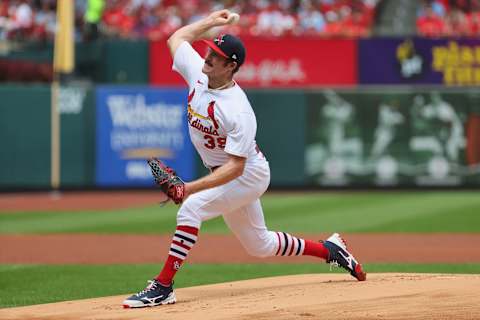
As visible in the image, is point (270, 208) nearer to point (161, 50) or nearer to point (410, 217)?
point (410, 217)

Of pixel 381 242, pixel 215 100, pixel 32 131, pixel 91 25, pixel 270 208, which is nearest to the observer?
pixel 215 100

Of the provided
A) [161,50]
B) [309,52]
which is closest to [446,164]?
[309,52]

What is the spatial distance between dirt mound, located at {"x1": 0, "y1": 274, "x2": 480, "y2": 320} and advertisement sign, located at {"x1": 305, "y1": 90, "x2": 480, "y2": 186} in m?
11.9

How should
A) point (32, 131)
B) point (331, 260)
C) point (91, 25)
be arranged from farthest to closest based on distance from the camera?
point (91, 25), point (32, 131), point (331, 260)

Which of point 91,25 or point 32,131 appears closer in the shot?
point 32,131

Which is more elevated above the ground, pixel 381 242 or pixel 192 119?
pixel 192 119

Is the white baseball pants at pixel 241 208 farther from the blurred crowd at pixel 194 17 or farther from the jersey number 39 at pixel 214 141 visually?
the blurred crowd at pixel 194 17

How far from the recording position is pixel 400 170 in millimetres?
19422

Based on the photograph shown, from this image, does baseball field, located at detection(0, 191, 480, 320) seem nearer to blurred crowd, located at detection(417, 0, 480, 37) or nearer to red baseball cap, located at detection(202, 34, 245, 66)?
red baseball cap, located at detection(202, 34, 245, 66)

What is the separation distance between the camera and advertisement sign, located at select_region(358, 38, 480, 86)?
22172 millimetres

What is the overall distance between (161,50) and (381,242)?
37.0ft

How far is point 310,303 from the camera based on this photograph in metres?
6.48

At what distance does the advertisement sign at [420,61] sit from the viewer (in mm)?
22172

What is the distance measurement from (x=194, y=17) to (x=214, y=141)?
54.5 feet
